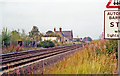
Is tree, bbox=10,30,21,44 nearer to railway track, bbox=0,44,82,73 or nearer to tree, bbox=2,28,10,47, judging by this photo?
tree, bbox=2,28,10,47

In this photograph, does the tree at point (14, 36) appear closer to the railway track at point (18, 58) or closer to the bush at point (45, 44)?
the bush at point (45, 44)

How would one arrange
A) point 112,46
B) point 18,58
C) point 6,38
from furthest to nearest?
point 6,38 → point 18,58 → point 112,46

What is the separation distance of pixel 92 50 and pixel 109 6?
417 centimetres

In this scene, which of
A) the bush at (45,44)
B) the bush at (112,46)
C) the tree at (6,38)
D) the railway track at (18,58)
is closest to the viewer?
the railway track at (18,58)

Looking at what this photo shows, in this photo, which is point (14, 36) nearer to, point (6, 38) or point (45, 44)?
point (6, 38)

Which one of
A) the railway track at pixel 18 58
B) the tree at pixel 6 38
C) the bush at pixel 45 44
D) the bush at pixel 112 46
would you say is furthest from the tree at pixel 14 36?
the bush at pixel 112 46

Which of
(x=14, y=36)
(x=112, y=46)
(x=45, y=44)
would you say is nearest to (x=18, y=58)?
(x=112, y=46)

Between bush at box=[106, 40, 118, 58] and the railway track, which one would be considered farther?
bush at box=[106, 40, 118, 58]

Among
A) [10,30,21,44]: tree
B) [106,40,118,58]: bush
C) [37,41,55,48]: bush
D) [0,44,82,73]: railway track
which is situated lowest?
[0,44,82,73]: railway track

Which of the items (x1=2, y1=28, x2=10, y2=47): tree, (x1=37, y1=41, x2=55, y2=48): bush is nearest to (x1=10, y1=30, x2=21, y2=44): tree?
(x1=2, y1=28, x2=10, y2=47): tree

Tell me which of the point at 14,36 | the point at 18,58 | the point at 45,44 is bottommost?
the point at 18,58

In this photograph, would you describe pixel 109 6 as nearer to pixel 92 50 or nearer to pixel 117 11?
pixel 117 11

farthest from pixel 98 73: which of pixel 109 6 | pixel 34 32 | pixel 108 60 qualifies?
pixel 34 32

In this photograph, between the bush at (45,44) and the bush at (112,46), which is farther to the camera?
the bush at (45,44)
